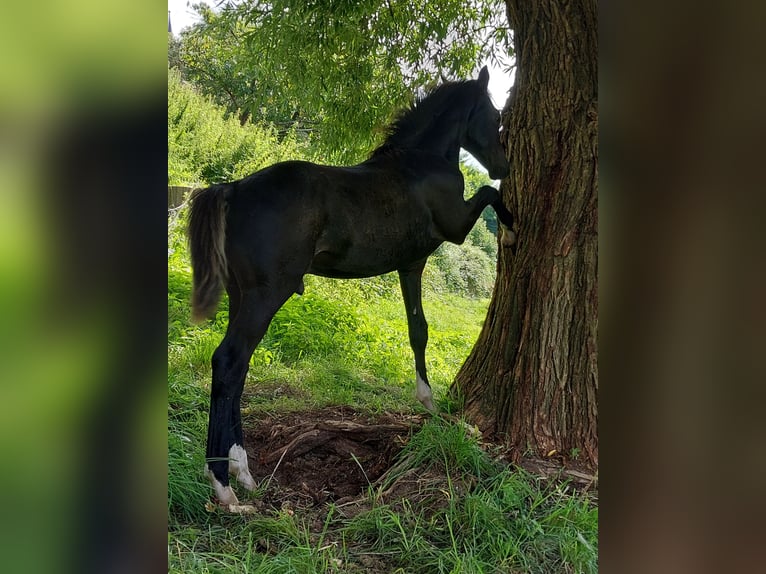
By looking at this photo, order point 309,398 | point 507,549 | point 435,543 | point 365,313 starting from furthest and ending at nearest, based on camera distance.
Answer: point 365,313 → point 309,398 → point 435,543 → point 507,549

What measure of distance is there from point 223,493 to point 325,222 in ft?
4.66

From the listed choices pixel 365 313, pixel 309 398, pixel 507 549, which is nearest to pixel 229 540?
pixel 507 549

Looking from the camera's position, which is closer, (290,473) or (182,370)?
(290,473)

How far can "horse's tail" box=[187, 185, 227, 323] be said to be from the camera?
282 centimetres

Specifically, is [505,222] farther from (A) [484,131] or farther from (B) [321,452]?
(B) [321,452]

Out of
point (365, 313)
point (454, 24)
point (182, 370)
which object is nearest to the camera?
point (182, 370)

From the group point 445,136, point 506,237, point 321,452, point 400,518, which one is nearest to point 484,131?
point 445,136

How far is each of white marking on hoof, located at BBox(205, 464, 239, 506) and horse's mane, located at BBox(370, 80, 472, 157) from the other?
7.41 ft

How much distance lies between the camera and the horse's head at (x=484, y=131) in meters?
3.65

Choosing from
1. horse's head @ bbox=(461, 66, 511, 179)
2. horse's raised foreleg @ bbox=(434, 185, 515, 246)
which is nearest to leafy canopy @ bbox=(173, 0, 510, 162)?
horse's head @ bbox=(461, 66, 511, 179)
